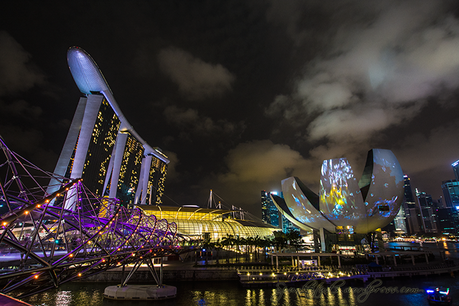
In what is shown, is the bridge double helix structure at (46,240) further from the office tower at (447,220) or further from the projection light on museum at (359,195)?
the office tower at (447,220)

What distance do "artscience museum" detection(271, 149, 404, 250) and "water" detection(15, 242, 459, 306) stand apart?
9503 mm

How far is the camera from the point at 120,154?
91.2m

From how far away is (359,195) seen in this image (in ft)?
114

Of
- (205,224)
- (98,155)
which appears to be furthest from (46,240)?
(98,155)

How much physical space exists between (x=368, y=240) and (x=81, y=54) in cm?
7256

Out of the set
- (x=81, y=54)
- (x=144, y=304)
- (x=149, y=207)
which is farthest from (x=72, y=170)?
(x=144, y=304)

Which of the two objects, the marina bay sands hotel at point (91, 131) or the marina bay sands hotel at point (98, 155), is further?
the marina bay sands hotel at point (91, 131)

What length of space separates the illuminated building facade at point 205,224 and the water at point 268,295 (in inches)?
1033

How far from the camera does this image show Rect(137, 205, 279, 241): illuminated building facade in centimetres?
5648

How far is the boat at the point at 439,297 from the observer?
2006 cm

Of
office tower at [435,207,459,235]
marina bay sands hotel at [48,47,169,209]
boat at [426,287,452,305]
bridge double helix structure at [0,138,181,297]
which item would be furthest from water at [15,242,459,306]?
office tower at [435,207,459,235]

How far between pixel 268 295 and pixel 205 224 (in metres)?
36.4

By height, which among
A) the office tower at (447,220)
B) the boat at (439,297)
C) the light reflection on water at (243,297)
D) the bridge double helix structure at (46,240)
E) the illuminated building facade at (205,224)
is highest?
the office tower at (447,220)

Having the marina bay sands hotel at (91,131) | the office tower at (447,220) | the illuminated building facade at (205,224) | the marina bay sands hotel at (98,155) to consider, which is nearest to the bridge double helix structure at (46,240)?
the illuminated building facade at (205,224)
